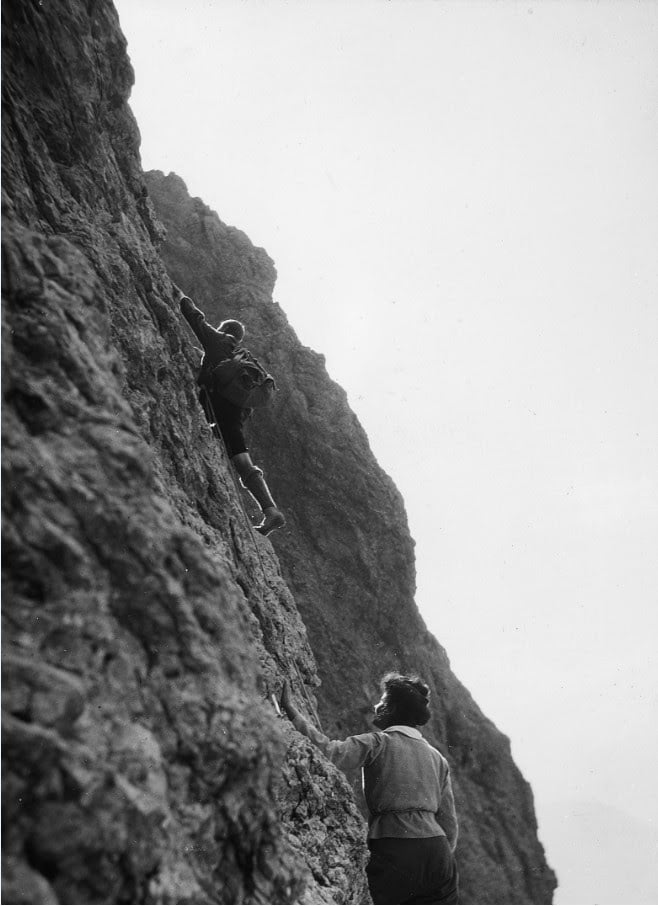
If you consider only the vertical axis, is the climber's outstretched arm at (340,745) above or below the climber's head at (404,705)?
below

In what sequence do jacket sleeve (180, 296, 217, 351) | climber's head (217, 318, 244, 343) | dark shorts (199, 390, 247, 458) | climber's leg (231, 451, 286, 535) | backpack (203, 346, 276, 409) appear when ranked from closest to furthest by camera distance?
1. backpack (203, 346, 276, 409)
2. dark shorts (199, 390, 247, 458)
3. climber's leg (231, 451, 286, 535)
4. jacket sleeve (180, 296, 217, 351)
5. climber's head (217, 318, 244, 343)

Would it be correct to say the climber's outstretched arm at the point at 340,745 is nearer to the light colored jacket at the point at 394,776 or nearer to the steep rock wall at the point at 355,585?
the light colored jacket at the point at 394,776

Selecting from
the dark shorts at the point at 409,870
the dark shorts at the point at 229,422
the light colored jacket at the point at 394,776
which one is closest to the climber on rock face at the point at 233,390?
the dark shorts at the point at 229,422

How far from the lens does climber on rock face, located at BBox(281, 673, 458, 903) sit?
5785 mm

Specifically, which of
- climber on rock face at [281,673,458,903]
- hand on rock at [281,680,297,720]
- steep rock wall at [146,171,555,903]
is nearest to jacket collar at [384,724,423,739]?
climber on rock face at [281,673,458,903]

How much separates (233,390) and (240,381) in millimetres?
168

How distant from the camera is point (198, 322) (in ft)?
30.7

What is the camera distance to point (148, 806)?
2229 mm

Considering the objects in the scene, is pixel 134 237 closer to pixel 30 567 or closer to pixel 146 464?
pixel 146 464

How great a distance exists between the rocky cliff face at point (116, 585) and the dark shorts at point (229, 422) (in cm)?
88

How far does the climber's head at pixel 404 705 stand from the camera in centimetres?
674

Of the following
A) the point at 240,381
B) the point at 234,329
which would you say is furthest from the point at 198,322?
the point at 240,381

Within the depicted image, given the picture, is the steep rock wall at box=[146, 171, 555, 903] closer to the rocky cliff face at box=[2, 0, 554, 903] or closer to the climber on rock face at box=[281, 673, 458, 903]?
the rocky cliff face at box=[2, 0, 554, 903]

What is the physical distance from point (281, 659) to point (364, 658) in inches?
335
